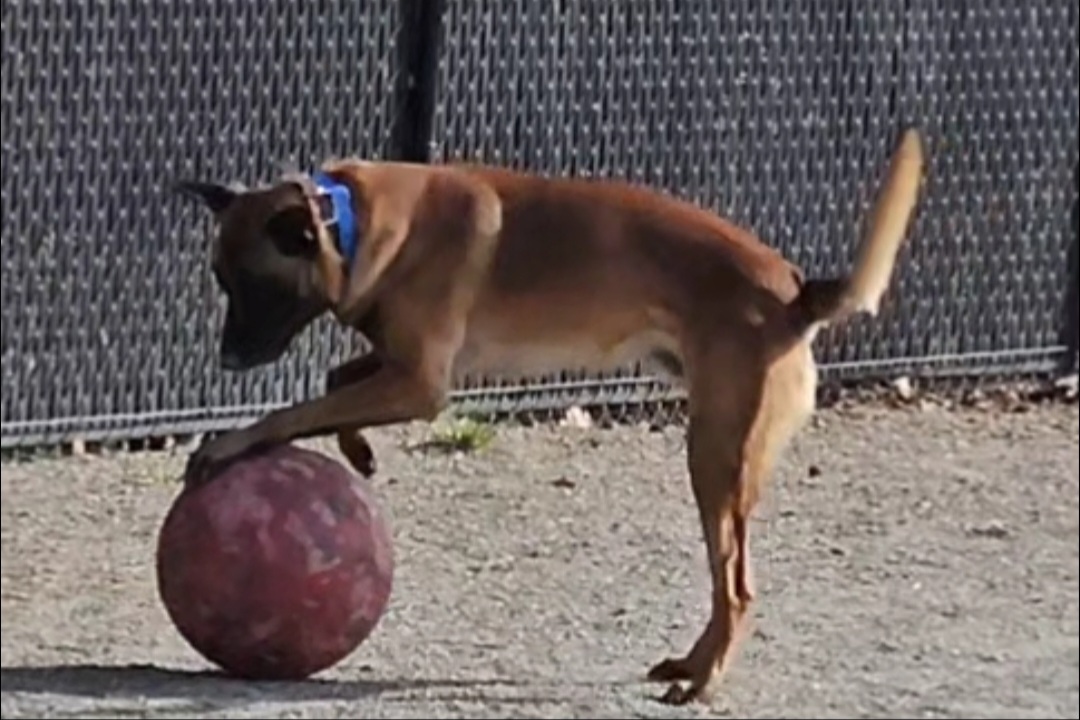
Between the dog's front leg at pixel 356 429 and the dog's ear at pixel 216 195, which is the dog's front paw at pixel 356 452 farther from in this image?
the dog's ear at pixel 216 195

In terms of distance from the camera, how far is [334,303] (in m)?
7.23

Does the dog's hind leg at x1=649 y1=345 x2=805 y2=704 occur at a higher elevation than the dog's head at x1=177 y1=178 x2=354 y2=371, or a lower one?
lower

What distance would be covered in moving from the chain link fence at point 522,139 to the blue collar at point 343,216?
40.1 inches

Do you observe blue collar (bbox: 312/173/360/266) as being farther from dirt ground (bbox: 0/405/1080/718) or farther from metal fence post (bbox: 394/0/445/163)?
metal fence post (bbox: 394/0/445/163)

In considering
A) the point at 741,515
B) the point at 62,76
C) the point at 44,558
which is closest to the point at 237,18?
the point at 62,76

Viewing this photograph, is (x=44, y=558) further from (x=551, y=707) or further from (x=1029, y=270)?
(x=1029, y=270)

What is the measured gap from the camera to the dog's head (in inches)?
281

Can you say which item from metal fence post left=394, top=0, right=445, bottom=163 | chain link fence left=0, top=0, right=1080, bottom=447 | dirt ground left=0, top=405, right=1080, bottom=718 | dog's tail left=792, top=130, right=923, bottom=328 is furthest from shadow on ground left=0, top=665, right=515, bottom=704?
metal fence post left=394, top=0, right=445, bottom=163

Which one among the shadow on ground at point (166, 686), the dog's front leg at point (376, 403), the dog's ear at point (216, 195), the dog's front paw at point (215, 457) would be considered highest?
the dog's ear at point (216, 195)

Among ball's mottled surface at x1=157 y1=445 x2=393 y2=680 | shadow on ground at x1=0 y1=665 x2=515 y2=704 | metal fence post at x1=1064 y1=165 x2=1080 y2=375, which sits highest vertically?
ball's mottled surface at x1=157 y1=445 x2=393 y2=680

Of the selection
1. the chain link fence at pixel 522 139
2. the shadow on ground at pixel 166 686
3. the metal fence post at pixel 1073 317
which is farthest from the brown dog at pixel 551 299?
the metal fence post at pixel 1073 317

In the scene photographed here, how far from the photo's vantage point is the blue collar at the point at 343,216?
23.6 feet

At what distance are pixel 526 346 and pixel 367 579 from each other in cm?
84

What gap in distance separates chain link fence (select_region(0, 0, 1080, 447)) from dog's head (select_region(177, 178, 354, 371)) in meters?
1.04
